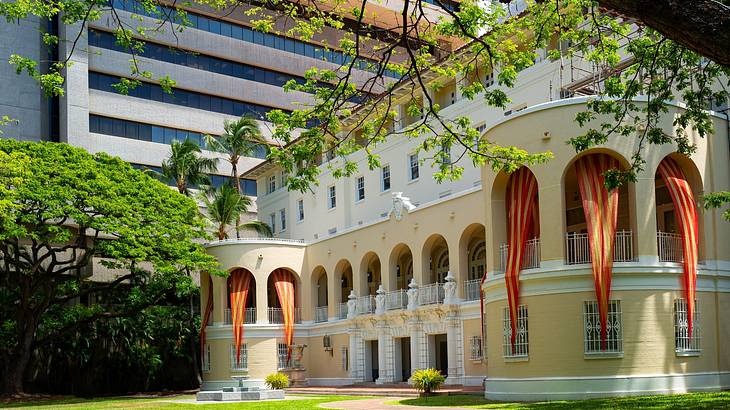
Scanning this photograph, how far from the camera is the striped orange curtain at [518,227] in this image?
2479cm

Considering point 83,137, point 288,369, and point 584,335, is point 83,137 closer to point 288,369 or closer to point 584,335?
point 288,369

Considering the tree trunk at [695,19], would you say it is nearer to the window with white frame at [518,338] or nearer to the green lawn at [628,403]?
the green lawn at [628,403]

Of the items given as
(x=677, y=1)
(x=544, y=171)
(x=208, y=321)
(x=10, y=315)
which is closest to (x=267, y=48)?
(x=208, y=321)

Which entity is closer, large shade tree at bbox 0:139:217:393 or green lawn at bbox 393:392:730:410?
green lawn at bbox 393:392:730:410

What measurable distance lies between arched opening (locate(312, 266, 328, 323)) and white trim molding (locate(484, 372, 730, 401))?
21247mm

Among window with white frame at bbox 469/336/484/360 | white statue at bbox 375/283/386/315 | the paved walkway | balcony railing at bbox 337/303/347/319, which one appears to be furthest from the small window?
the paved walkway

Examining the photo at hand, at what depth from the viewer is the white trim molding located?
902 inches

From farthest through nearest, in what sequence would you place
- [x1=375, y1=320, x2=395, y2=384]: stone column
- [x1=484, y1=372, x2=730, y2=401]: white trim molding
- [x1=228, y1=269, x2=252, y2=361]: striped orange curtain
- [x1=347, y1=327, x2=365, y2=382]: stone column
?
[x1=228, y1=269, x2=252, y2=361]: striped orange curtain, [x1=347, y1=327, x2=365, y2=382]: stone column, [x1=375, y1=320, x2=395, y2=384]: stone column, [x1=484, y1=372, x2=730, y2=401]: white trim molding

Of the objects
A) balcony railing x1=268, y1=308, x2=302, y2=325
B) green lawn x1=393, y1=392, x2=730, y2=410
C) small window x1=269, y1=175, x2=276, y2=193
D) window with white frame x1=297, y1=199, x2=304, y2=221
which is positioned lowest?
green lawn x1=393, y1=392, x2=730, y2=410

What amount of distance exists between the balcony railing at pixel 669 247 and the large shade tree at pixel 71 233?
20909 millimetres

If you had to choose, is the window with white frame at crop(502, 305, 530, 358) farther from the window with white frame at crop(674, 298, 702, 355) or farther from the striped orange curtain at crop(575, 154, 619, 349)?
the window with white frame at crop(674, 298, 702, 355)

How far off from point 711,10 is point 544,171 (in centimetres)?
1794

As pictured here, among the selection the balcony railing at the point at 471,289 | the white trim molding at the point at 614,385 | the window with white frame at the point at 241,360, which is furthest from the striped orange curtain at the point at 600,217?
the window with white frame at the point at 241,360

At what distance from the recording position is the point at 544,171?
24250 mm
